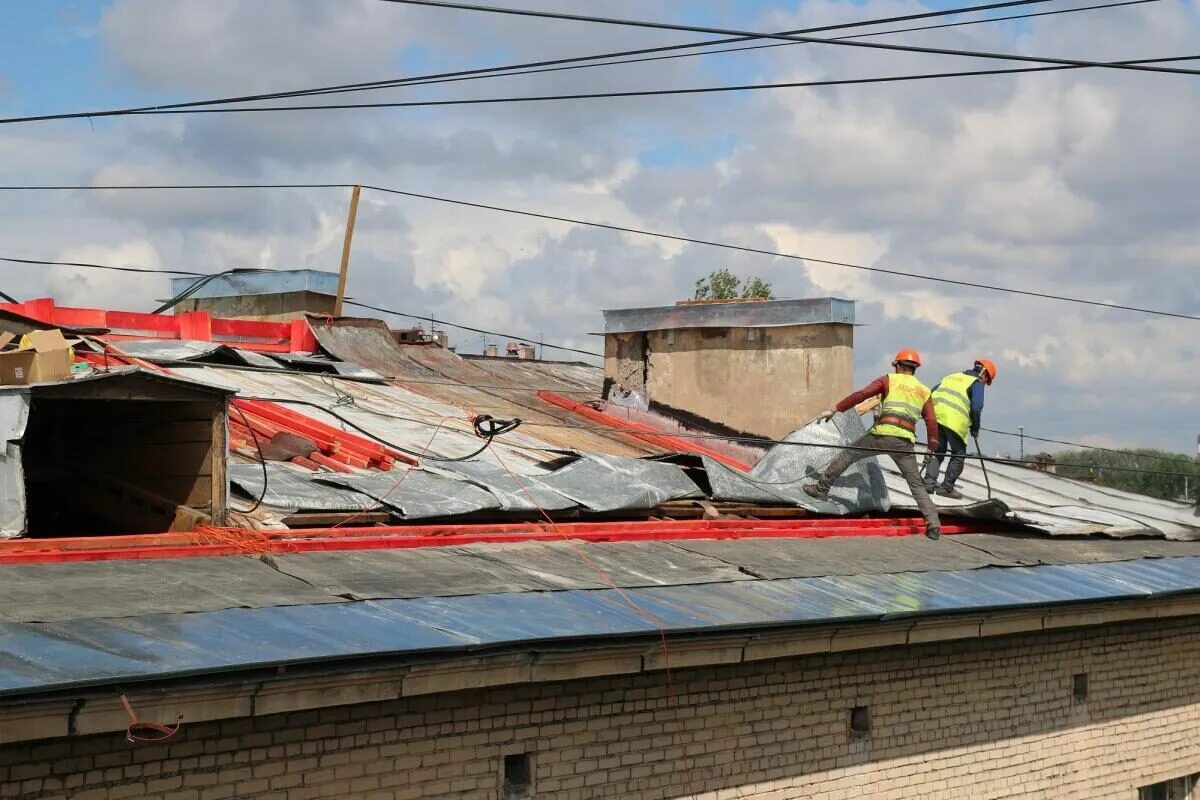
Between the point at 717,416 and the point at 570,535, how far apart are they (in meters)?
9.17

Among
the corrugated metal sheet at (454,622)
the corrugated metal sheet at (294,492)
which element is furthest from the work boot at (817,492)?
the corrugated metal sheet at (294,492)

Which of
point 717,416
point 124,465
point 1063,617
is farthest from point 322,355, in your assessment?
point 1063,617

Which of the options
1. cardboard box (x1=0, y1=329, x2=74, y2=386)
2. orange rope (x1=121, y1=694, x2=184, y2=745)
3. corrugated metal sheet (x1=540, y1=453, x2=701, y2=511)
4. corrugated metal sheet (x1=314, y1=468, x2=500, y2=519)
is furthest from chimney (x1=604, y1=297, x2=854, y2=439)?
orange rope (x1=121, y1=694, x2=184, y2=745)

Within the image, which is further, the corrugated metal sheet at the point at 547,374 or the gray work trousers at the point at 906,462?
the corrugated metal sheet at the point at 547,374

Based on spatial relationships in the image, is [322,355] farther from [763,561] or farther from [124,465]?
[763,561]

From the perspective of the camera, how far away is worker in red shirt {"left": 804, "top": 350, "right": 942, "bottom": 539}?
1301cm

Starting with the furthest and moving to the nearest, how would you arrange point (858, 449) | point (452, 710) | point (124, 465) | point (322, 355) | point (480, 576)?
point (322, 355) < point (858, 449) < point (124, 465) < point (480, 576) < point (452, 710)

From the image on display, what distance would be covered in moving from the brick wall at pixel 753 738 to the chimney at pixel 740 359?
6263 millimetres

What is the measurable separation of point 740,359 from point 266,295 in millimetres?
7748

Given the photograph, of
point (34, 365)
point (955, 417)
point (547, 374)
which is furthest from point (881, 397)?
point (547, 374)

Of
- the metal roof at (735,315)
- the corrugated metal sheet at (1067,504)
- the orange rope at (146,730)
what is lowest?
the orange rope at (146,730)

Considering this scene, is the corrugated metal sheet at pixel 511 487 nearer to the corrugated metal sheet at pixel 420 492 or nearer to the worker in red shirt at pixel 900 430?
the corrugated metal sheet at pixel 420 492

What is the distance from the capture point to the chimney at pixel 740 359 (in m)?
18.8

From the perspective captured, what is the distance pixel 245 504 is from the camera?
9.41m
